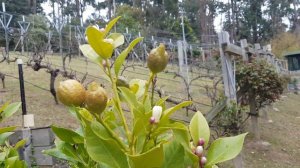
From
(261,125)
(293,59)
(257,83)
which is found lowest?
(261,125)

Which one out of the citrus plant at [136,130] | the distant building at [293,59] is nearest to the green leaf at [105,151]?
the citrus plant at [136,130]

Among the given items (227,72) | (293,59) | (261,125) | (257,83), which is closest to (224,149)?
(227,72)

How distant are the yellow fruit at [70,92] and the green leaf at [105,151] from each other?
6cm

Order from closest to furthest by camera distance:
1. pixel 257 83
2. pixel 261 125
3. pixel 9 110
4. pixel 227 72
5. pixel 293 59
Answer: pixel 9 110, pixel 227 72, pixel 257 83, pixel 261 125, pixel 293 59

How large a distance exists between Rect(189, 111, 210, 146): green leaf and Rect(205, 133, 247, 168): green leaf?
0.8 inches

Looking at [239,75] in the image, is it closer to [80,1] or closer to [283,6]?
[80,1]

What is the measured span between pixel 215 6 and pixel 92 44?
98.8ft

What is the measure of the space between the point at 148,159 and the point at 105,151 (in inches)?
2.9

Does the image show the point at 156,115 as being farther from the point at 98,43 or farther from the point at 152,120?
the point at 98,43

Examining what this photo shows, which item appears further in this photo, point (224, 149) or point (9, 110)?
point (9, 110)

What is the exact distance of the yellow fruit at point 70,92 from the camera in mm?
570

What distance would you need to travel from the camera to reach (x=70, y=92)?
57cm

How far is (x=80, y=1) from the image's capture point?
94.3 feet

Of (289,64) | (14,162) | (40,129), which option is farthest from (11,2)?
(14,162)
